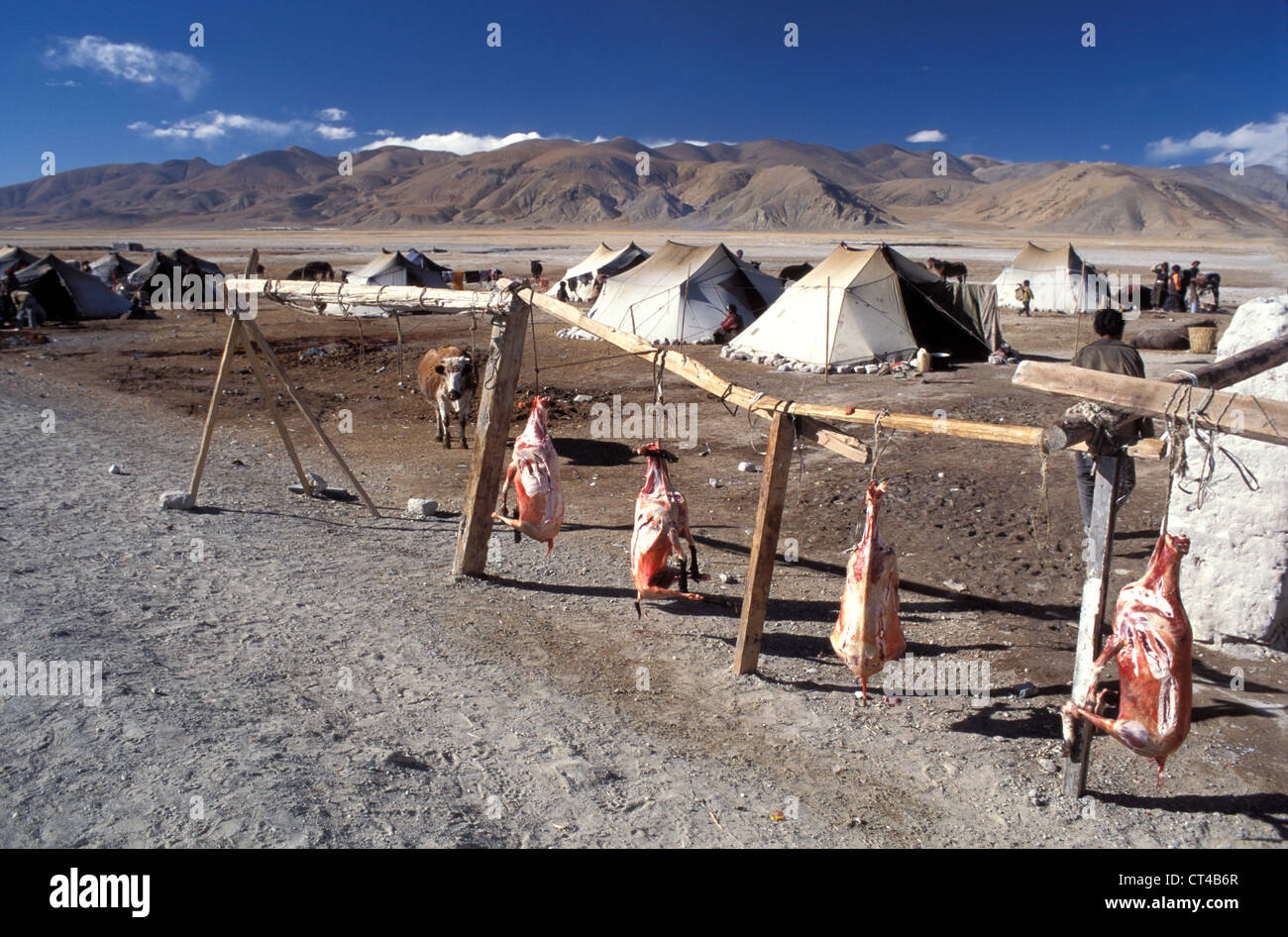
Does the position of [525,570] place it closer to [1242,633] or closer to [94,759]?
[94,759]

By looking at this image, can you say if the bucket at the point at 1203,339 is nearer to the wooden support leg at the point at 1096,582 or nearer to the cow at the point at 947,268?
the cow at the point at 947,268

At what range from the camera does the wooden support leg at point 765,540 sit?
16.1 feet

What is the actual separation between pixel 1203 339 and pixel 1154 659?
1805 cm

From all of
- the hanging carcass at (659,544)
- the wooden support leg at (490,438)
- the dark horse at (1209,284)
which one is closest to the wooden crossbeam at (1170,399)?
the hanging carcass at (659,544)

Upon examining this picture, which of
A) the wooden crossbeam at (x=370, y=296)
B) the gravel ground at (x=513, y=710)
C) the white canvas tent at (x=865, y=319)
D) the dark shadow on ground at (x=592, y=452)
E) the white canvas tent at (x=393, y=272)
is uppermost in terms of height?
the white canvas tent at (x=393, y=272)

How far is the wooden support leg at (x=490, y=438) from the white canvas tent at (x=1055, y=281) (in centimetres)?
2258

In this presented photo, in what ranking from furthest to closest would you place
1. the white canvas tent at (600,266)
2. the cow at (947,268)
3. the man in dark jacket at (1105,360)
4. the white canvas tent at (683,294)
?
the white canvas tent at (600,266) → the cow at (947,268) → the white canvas tent at (683,294) → the man in dark jacket at (1105,360)

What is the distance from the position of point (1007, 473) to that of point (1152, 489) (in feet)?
4.40

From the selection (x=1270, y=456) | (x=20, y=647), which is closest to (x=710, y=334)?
(x=1270, y=456)

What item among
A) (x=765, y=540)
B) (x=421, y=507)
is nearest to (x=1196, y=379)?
(x=765, y=540)

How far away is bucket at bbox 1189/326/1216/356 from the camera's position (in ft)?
60.1

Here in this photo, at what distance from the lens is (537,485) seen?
6188mm

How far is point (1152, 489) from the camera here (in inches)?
342

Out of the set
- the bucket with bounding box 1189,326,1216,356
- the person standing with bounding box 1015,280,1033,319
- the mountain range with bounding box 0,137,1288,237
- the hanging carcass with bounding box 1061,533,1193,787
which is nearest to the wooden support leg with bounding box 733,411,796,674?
the hanging carcass with bounding box 1061,533,1193,787
